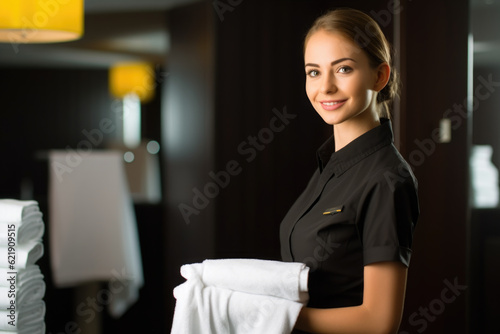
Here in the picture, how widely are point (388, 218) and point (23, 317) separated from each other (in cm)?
72

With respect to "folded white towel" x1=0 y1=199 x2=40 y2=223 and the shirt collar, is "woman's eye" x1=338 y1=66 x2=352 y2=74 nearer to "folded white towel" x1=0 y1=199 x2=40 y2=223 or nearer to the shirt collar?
the shirt collar

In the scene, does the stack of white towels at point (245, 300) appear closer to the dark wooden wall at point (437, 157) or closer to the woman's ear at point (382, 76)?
the woman's ear at point (382, 76)

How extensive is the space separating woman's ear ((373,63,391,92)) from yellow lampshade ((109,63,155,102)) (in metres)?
3.60

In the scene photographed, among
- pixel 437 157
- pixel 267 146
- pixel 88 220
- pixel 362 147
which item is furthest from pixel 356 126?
pixel 267 146

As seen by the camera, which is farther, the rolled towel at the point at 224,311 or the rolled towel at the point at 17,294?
the rolled towel at the point at 17,294

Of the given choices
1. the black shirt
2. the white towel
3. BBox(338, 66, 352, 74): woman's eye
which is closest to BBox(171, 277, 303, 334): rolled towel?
the black shirt

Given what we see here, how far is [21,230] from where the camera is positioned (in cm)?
122

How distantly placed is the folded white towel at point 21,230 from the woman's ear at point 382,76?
0.71 m

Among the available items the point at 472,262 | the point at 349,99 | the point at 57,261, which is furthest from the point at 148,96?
the point at 349,99

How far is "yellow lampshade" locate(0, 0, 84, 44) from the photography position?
1653 millimetres

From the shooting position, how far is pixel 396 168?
1.07m

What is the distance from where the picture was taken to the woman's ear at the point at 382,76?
118 cm

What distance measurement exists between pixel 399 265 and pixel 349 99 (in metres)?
0.30

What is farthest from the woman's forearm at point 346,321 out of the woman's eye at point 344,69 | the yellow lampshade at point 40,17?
the yellow lampshade at point 40,17
